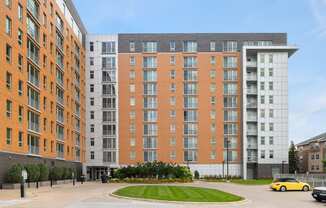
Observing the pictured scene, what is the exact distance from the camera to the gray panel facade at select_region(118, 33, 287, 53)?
96.2 metres

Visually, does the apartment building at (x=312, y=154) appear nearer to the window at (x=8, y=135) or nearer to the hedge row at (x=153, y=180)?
the hedge row at (x=153, y=180)

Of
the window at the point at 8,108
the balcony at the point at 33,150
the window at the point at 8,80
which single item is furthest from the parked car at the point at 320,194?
the balcony at the point at 33,150

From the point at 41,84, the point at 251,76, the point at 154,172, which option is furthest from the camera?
the point at 251,76

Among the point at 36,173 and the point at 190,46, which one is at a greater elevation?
the point at 190,46

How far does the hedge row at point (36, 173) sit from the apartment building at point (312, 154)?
52788 millimetres

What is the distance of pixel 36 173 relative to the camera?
171 ft

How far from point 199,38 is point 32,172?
54.1 metres

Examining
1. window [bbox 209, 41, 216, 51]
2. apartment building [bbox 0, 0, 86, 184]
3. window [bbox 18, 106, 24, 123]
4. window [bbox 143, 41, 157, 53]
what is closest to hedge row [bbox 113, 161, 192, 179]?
apartment building [bbox 0, 0, 86, 184]

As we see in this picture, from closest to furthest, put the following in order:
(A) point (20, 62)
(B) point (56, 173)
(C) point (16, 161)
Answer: (C) point (16, 161)
(A) point (20, 62)
(B) point (56, 173)

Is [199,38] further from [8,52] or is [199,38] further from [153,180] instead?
[8,52]

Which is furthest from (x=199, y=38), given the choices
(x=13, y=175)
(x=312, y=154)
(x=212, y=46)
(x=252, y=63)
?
(x=13, y=175)

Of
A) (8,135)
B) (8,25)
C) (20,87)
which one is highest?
(8,25)

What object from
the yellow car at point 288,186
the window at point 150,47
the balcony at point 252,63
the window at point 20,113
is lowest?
the yellow car at point 288,186

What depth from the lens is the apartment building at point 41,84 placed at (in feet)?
155
